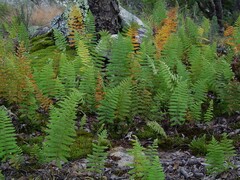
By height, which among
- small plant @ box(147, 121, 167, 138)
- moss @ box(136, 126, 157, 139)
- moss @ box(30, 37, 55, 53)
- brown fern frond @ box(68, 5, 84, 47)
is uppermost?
brown fern frond @ box(68, 5, 84, 47)

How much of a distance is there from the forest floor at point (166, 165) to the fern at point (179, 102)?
0.53 feet

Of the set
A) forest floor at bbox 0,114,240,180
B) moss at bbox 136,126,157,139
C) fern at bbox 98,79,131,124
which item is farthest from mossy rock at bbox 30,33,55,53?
forest floor at bbox 0,114,240,180

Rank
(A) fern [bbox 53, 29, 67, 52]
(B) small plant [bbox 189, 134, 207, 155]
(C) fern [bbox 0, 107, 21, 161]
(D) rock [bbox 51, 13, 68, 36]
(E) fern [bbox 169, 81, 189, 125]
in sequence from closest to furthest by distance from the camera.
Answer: (C) fern [bbox 0, 107, 21, 161]
(B) small plant [bbox 189, 134, 207, 155]
(E) fern [bbox 169, 81, 189, 125]
(A) fern [bbox 53, 29, 67, 52]
(D) rock [bbox 51, 13, 68, 36]

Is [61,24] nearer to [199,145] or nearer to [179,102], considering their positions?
[179,102]

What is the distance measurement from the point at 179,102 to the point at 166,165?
1.02 meters

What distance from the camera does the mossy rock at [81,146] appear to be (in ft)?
13.8

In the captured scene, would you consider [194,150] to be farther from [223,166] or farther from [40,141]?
[40,141]

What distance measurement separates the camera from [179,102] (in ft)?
15.9

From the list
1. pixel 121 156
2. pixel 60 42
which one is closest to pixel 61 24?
pixel 60 42

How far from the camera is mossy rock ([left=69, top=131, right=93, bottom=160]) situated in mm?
4195

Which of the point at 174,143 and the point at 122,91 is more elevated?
the point at 122,91

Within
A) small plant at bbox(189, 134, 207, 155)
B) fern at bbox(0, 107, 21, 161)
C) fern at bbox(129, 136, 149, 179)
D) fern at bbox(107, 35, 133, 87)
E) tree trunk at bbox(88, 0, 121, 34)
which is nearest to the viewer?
fern at bbox(129, 136, 149, 179)

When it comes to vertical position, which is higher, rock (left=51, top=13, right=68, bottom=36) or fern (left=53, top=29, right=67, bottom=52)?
rock (left=51, top=13, right=68, bottom=36)

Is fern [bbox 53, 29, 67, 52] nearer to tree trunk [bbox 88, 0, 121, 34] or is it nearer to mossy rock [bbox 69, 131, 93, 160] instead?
tree trunk [bbox 88, 0, 121, 34]
